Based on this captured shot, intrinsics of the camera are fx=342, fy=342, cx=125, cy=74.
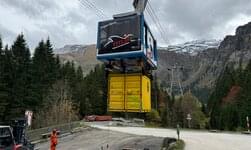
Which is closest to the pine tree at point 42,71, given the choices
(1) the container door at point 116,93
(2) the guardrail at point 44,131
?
(2) the guardrail at point 44,131

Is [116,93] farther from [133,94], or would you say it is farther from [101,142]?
[101,142]

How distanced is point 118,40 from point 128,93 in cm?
236

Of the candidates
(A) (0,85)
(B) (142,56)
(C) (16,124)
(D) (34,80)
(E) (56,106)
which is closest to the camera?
(B) (142,56)

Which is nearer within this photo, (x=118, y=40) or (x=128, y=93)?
(x=118, y=40)

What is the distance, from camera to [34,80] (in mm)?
57938

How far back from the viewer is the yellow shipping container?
1420 cm

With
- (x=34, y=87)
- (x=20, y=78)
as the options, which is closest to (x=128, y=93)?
(x=20, y=78)

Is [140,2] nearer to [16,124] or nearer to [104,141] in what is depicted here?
[16,124]

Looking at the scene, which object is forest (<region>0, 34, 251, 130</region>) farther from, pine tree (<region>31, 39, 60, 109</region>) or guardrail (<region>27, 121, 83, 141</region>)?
guardrail (<region>27, 121, 83, 141</region>)

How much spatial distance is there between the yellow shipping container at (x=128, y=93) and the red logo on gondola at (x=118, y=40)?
5.89 feet

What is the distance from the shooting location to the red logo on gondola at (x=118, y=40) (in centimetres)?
1320

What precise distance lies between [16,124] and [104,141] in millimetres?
11305

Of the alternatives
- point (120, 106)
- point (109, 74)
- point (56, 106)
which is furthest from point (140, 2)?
point (56, 106)

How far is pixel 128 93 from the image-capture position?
565 inches
